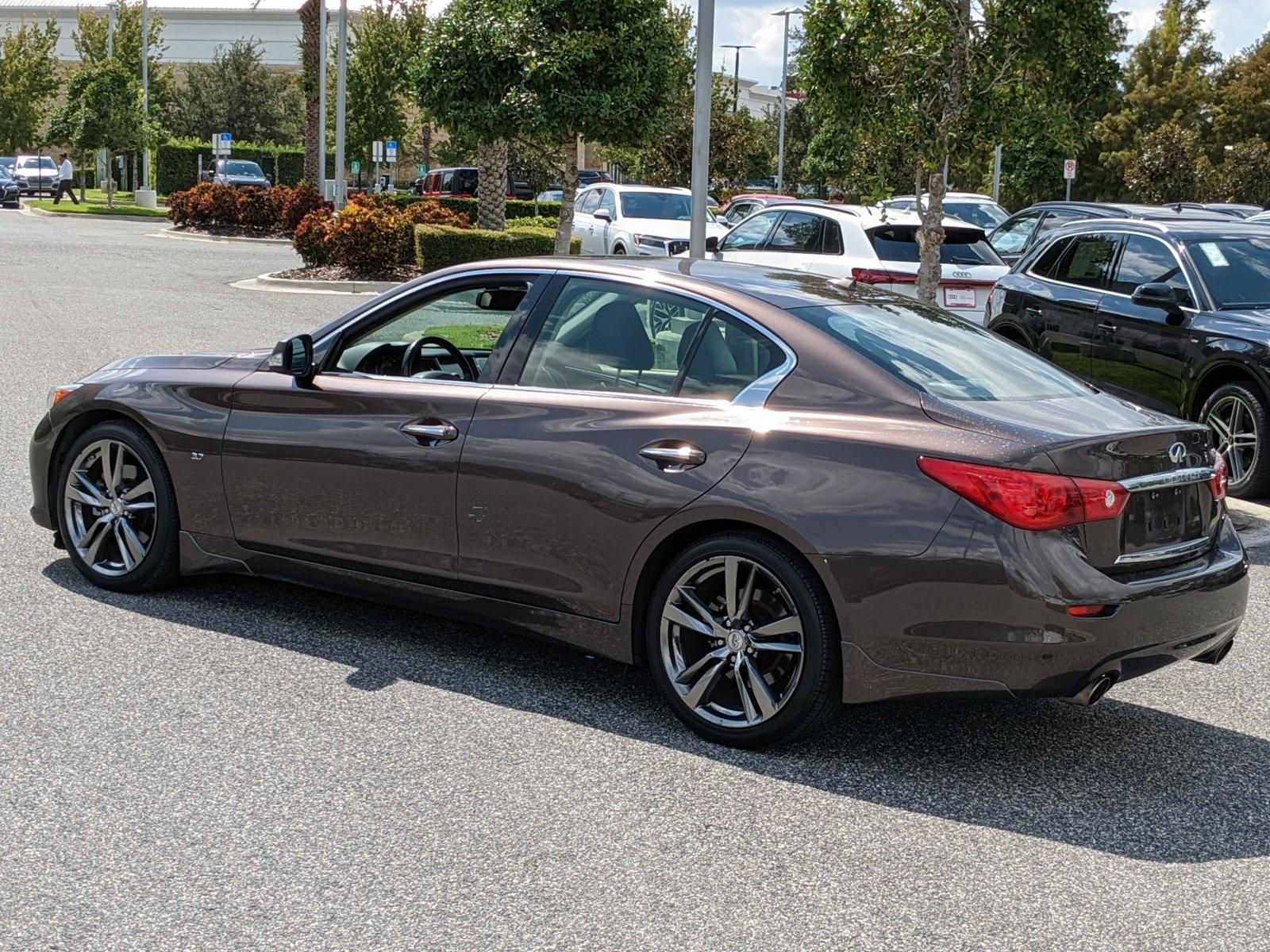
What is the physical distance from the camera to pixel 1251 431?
9766 millimetres

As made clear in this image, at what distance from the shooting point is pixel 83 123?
2055 inches

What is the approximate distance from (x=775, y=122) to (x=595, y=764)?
82.5 m

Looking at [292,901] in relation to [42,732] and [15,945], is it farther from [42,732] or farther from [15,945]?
[42,732]

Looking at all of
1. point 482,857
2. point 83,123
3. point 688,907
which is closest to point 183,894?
point 482,857

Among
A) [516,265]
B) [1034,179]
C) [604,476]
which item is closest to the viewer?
[604,476]

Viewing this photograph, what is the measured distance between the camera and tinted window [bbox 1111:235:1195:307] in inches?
416

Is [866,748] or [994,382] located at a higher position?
[994,382]

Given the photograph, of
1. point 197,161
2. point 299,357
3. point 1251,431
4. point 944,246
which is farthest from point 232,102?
point 299,357

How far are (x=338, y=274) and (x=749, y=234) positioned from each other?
37.0 ft

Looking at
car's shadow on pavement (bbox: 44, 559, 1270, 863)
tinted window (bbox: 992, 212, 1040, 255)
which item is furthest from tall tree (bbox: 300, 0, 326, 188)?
car's shadow on pavement (bbox: 44, 559, 1270, 863)

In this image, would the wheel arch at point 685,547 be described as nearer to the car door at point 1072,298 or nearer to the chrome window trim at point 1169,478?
the chrome window trim at point 1169,478

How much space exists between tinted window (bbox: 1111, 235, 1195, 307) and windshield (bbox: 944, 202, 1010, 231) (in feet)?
51.1

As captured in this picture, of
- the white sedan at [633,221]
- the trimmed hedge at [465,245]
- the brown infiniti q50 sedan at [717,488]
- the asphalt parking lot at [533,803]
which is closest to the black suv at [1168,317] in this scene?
the asphalt parking lot at [533,803]

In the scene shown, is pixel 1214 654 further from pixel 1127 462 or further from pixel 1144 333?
pixel 1144 333
